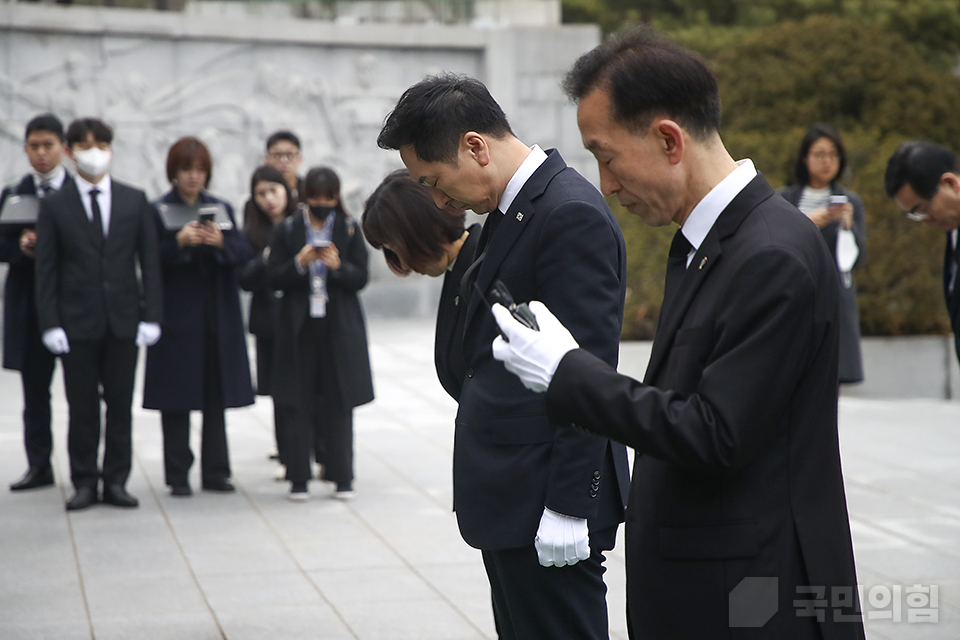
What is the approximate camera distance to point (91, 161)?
18.9ft

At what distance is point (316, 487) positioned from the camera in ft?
20.6

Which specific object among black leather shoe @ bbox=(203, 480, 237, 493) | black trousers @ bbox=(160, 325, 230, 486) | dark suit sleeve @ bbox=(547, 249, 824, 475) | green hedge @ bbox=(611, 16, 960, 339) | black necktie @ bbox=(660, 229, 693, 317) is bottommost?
black leather shoe @ bbox=(203, 480, 237, 493)

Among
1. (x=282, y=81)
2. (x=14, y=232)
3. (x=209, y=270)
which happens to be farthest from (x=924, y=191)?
(x=282, y=81)

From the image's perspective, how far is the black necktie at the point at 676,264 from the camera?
1881mm

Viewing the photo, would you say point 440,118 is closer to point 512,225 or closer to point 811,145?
point 512,225

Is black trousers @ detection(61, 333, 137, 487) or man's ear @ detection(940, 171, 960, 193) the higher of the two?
man's ear @ detection(940, 171, 960, 193)

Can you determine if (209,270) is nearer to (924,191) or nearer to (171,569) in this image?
(171,569)

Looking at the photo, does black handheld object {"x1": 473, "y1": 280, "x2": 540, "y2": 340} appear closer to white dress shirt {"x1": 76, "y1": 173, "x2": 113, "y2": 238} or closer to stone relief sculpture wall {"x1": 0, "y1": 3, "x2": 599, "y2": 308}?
white dress shirt {"x1": 76, "y1": 173, "x2": 113, "y2": 238}

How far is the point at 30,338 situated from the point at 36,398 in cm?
36

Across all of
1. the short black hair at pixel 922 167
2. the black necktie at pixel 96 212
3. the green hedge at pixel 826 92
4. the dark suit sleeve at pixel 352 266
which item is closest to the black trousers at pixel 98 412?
the black necktie at pixel 96 212

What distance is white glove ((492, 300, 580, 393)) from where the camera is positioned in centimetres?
181

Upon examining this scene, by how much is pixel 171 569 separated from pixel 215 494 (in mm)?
1415

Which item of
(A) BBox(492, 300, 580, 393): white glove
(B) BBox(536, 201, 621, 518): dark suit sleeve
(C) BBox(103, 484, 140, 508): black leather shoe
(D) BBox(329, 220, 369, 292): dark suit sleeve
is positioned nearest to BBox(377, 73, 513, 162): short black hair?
(B) BBox(536, 201, 621, 518): dark suit sleeve

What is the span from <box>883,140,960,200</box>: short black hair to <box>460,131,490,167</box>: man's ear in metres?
2.28
